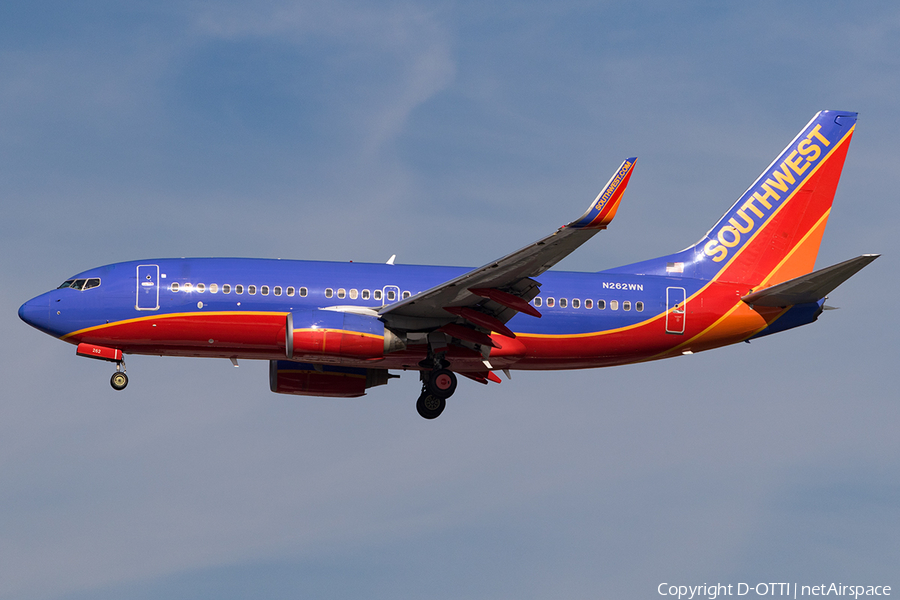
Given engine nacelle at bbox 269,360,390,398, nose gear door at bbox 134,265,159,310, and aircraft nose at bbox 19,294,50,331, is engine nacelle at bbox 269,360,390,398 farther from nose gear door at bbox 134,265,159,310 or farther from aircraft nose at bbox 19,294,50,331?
aircraft nose at bbox 19,294,50,331

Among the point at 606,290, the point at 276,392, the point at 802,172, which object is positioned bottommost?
the point at 276,392

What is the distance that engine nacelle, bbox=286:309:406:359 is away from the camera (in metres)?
33.7

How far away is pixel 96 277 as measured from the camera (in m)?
35.9

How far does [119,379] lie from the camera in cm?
3600

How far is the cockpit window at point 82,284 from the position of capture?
35.8 m

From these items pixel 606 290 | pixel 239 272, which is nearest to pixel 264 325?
pixel 239 272

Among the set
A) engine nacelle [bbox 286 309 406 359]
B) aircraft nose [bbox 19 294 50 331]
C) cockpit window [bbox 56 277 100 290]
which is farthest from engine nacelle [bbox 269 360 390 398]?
aircraft nose [bbox 19 294 50 331]

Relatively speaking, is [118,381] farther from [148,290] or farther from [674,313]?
[674,313]

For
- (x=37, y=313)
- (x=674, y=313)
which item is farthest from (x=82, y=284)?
(x=674, y=313)

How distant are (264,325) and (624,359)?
1181 cm

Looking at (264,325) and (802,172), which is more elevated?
(802,172)

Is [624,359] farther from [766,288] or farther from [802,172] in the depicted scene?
[802,172]

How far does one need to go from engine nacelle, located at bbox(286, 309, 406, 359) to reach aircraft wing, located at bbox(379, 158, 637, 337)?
0.75 metres

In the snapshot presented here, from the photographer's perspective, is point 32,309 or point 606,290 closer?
point 32,309
